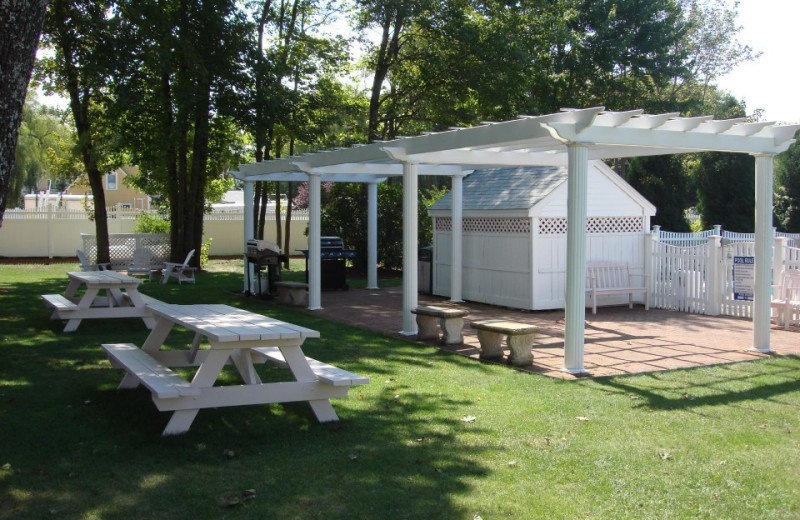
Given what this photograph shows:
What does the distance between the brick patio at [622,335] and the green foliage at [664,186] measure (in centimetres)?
1568

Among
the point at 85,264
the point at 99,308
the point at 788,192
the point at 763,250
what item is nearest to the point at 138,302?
the point at 99,308

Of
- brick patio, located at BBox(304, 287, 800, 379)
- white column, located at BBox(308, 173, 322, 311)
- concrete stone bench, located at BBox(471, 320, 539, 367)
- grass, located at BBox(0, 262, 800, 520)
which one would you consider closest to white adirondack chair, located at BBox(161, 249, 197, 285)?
brick patio, located at BBox(304, 287, 800, 379)

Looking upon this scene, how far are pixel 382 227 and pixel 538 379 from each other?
14.8 m

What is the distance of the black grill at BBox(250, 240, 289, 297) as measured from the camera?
53.4ft

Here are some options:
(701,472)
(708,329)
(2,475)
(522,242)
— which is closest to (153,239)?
(522,242)

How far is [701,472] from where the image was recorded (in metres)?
5.28

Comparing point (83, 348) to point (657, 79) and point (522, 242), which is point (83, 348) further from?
point (657, 79)

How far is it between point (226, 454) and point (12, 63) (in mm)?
2929

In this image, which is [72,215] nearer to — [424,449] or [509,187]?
[509,187]

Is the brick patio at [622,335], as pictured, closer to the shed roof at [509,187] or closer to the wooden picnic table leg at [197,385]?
the shed roof at [509,187]

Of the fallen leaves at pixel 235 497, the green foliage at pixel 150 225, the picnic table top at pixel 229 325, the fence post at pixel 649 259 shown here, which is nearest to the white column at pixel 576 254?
the picnic table top at pixel 229 325

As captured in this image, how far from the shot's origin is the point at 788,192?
30812 millimetres

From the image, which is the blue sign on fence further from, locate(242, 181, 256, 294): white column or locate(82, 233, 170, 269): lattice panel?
locate(82, 233, 170, 269): lattice panel

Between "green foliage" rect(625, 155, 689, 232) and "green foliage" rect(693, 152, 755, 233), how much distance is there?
2036 mm
